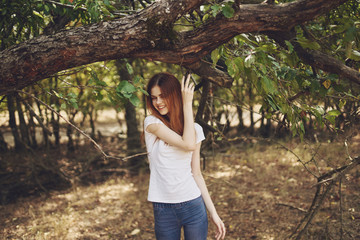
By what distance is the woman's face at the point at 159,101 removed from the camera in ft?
6.86

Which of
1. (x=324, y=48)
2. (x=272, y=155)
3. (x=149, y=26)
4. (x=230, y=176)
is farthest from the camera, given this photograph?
(x=272, y=155)

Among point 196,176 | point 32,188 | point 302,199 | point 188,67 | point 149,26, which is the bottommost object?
point 302,199

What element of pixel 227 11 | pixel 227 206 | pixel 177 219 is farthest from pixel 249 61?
pixel 227 206

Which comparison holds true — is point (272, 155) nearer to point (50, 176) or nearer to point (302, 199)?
point (302, 199)

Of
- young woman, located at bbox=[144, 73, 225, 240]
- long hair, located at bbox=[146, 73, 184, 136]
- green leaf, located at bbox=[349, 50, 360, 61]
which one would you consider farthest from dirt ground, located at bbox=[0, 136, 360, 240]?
green leaf, located at bbox=[349, 50, 360, 61]

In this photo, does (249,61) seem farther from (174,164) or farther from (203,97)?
(203,97)

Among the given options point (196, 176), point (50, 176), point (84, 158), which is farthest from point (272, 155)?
point (196, 176)

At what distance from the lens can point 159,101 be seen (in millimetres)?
2088

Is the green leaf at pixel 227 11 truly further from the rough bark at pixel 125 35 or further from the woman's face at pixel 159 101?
the woman's face at pixel 159 101

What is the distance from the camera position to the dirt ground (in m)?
4.00

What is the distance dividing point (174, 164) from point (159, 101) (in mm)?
448

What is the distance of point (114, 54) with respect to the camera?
1.88m

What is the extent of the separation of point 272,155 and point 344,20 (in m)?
5.85

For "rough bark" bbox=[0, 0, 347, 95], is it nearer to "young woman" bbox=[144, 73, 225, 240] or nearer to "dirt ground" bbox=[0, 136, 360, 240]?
"young woman" bbox=[144, 73, 225, 240]
